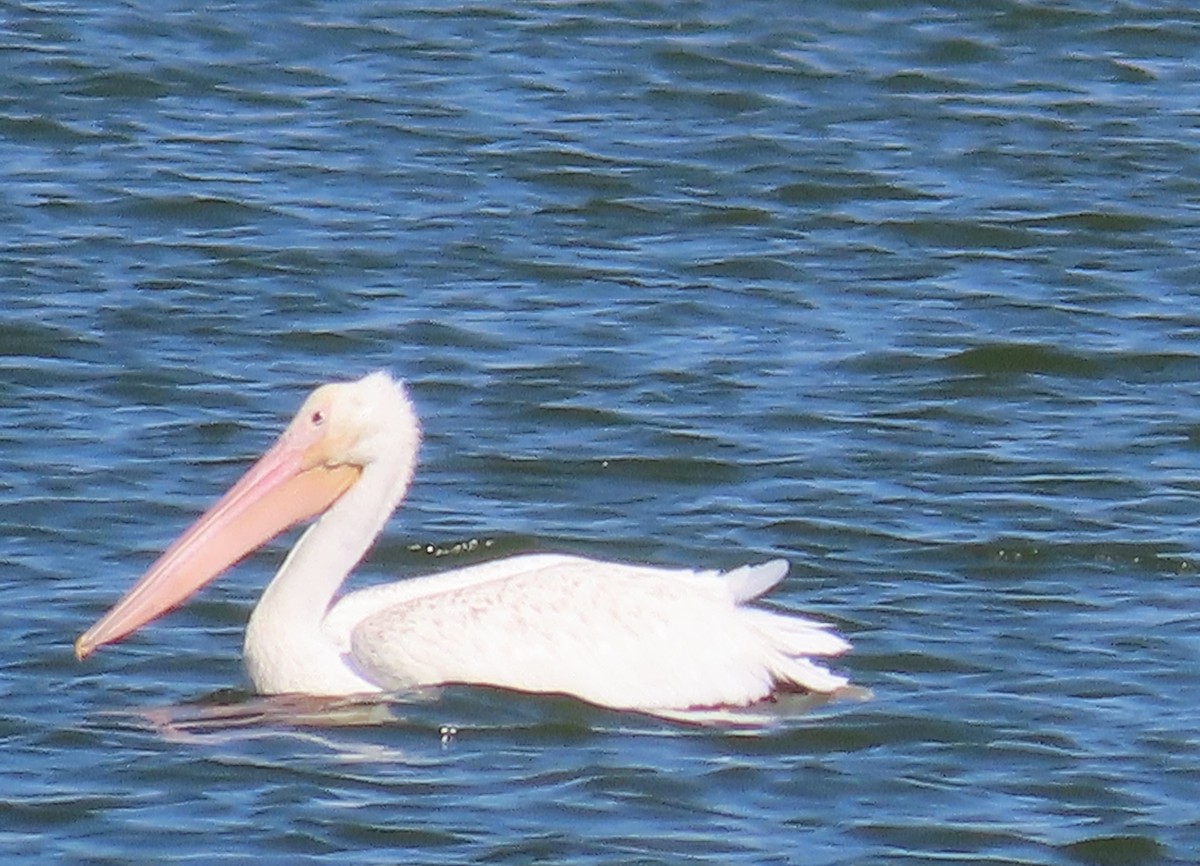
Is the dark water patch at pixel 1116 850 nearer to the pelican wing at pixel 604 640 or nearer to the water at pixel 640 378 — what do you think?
the water at pixel 640 378

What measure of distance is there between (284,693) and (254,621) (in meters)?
0.19

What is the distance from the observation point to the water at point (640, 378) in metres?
6.77

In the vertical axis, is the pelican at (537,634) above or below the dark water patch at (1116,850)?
above

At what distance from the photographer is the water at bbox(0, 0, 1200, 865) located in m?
6.77

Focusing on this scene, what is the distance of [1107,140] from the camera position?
505 inches

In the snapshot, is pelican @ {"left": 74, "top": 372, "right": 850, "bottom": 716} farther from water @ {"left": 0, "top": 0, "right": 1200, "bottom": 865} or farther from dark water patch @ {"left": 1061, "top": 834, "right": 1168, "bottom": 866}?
dark water patch @ {"left": 1061, "top": 834, "right": 1168, "bottom": 866}

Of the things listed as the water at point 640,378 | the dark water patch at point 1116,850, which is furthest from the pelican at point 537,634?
the dark water patch at point 1116,850

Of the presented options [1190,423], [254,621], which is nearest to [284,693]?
[254,621]

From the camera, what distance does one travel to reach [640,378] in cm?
998

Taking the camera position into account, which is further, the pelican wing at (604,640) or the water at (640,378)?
the pelican wing at (604,640)

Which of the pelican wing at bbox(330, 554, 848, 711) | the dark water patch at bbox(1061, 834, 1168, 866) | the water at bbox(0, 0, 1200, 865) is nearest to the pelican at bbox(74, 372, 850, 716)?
the pelican wing at bbox(330, 554, 848, 711)

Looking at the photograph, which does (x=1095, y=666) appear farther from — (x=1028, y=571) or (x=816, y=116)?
(x=816, y=116)

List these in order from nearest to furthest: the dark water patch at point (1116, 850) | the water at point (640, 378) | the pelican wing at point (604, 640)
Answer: the dark water patch at point (1116, 850) < the water at point (640, 378) < the pelican wing at point (604, 640)

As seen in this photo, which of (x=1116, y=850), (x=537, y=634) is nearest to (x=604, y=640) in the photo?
(x=537, y=634)
